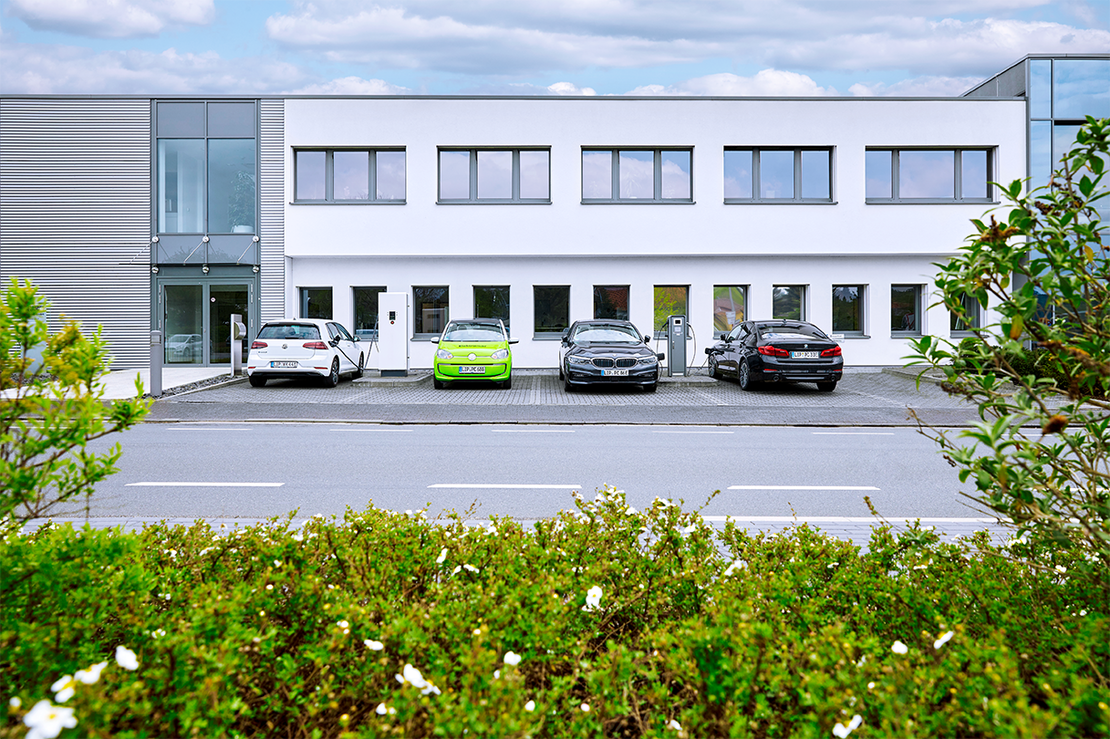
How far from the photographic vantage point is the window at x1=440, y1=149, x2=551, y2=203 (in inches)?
952

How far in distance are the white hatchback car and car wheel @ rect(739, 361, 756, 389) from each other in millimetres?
9864

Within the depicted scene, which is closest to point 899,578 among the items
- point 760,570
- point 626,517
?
point 760,570

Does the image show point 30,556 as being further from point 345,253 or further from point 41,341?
point 345,253

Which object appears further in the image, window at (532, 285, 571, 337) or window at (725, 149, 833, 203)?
window at (532, 285, 571, 337)

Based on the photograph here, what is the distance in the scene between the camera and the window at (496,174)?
2419 centimetres

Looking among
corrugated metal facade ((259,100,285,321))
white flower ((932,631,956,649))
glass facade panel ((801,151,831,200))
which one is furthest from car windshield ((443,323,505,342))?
white flower ((932,631,956,649))

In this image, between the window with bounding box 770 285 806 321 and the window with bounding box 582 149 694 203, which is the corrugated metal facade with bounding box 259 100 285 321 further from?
the window with bounding box 770 285 806 321

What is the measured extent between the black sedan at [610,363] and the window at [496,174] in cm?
698

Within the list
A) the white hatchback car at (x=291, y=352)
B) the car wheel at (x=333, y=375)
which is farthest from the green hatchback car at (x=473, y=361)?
the white hatchback car at (x=291, y=352)

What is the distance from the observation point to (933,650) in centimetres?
229

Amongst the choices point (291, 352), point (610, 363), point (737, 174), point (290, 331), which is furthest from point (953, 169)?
point (291, 352)

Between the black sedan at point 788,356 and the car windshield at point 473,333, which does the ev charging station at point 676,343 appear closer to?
the black sedan at point 788,356

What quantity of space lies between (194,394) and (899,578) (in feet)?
56.9

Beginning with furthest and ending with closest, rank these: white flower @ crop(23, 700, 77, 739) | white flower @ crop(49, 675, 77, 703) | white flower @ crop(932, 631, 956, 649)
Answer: white flower @ crop(932, 631, 956, 649) < white flower @ crop(49, 675, 77, 703) < white flower @ crop(23, 700, 77, 739)
